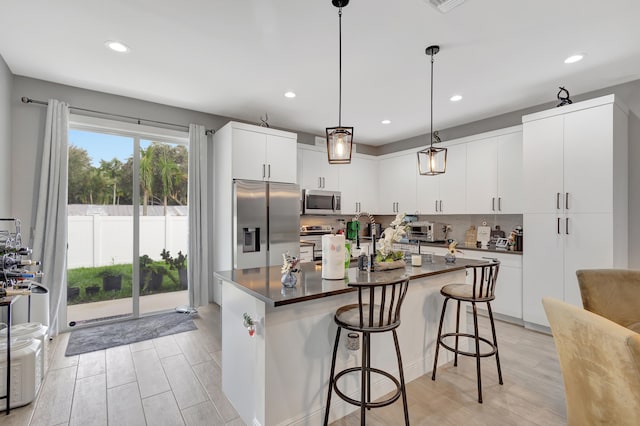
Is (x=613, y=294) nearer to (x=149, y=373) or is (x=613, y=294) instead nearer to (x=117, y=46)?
(x=149, y=373)

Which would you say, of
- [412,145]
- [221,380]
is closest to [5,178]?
[221,380]

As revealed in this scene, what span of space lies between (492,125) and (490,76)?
1.53 m

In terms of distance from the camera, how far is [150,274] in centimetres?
417

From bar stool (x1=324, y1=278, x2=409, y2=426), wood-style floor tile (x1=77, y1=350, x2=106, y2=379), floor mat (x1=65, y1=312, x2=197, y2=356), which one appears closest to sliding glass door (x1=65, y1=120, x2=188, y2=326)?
floor mat (x1=65, y1=312, x2=197, y2=356)

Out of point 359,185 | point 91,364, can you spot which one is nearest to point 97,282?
point 91,364

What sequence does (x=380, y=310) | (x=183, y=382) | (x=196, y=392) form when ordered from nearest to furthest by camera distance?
(x=380, y=310) < (x=196, y=392) < (x=183, y=382)

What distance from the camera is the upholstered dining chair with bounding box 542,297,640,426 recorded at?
130 cm

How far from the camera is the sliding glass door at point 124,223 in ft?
12.2

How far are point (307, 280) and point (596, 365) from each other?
5.08ft

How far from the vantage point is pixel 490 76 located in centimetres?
325

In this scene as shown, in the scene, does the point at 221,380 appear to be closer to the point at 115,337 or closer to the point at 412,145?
the point at 115,337

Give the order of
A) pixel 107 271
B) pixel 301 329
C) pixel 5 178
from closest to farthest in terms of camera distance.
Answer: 1. pixel 301 329
2. pixel 5 178
3. pixel 107 271

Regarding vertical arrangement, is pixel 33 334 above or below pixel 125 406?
above

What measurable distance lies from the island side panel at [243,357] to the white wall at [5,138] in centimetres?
261
